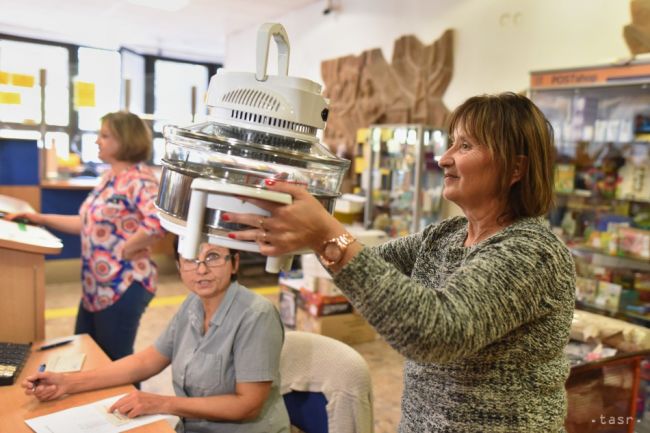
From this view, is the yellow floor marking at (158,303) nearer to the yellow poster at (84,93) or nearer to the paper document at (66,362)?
the yellow poster at (84,93)

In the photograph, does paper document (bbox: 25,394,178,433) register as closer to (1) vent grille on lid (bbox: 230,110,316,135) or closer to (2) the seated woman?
(2) the seated woman

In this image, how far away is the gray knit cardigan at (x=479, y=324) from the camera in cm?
74

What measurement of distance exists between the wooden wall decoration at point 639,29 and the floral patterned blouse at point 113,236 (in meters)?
2.85

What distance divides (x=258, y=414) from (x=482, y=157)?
977 mm

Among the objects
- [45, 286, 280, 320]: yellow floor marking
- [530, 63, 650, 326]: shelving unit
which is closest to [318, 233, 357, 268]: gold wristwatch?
[530, 63, 650, 326]: shelving unit

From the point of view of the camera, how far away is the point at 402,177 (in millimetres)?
4840

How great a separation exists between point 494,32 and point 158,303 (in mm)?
3582

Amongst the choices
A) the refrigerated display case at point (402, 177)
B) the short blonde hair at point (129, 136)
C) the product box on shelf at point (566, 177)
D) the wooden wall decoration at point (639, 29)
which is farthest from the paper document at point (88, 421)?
the refrigerated display case at point (402, 177)

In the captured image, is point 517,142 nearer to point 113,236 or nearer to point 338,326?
point 113,236

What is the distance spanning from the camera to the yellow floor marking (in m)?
4.45

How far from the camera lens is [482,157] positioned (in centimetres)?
95

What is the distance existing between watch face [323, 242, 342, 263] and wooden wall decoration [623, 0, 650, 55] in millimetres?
3213

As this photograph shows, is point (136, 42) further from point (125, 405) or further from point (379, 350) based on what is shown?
point (125, 405)

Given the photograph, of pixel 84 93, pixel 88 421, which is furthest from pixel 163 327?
pixel 88 421
